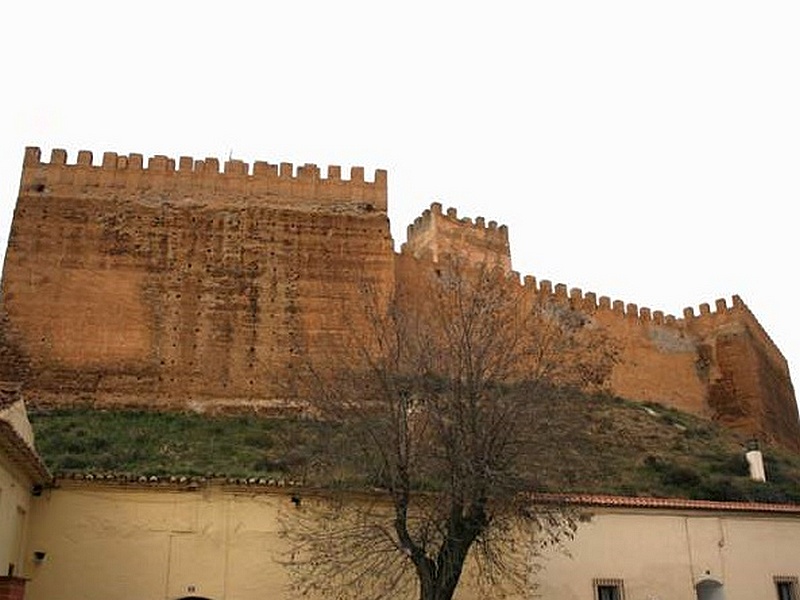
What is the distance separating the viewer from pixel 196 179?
25.5m

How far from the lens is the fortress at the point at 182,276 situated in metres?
23.2

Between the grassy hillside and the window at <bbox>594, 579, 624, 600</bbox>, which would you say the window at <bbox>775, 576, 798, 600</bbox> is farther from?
the grassy hillside

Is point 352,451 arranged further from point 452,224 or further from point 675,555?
point 452,224

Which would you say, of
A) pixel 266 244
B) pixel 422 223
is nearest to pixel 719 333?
pixel 422 223

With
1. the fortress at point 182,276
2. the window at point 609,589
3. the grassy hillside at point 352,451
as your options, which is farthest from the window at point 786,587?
the fortress at point 182,276

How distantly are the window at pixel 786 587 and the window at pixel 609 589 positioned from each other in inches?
133

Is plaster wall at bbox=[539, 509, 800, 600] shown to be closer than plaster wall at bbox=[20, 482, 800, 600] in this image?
No

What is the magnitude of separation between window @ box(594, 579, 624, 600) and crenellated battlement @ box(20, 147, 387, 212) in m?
13.6

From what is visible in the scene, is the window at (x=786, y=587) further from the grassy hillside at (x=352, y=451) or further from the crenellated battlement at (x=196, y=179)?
the crenellated battlement at (x=196, y=179)

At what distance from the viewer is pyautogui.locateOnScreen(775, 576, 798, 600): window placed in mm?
16875

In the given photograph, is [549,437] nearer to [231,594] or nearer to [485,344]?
[485,344]

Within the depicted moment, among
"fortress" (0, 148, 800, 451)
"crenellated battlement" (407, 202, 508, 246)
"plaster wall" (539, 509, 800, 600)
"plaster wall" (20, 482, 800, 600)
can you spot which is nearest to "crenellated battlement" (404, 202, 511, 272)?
"crenellated battlement" (407, 202, 508, 246)

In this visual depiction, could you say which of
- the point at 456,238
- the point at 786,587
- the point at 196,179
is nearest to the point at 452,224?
the point at 456,238

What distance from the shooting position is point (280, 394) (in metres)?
23.3
